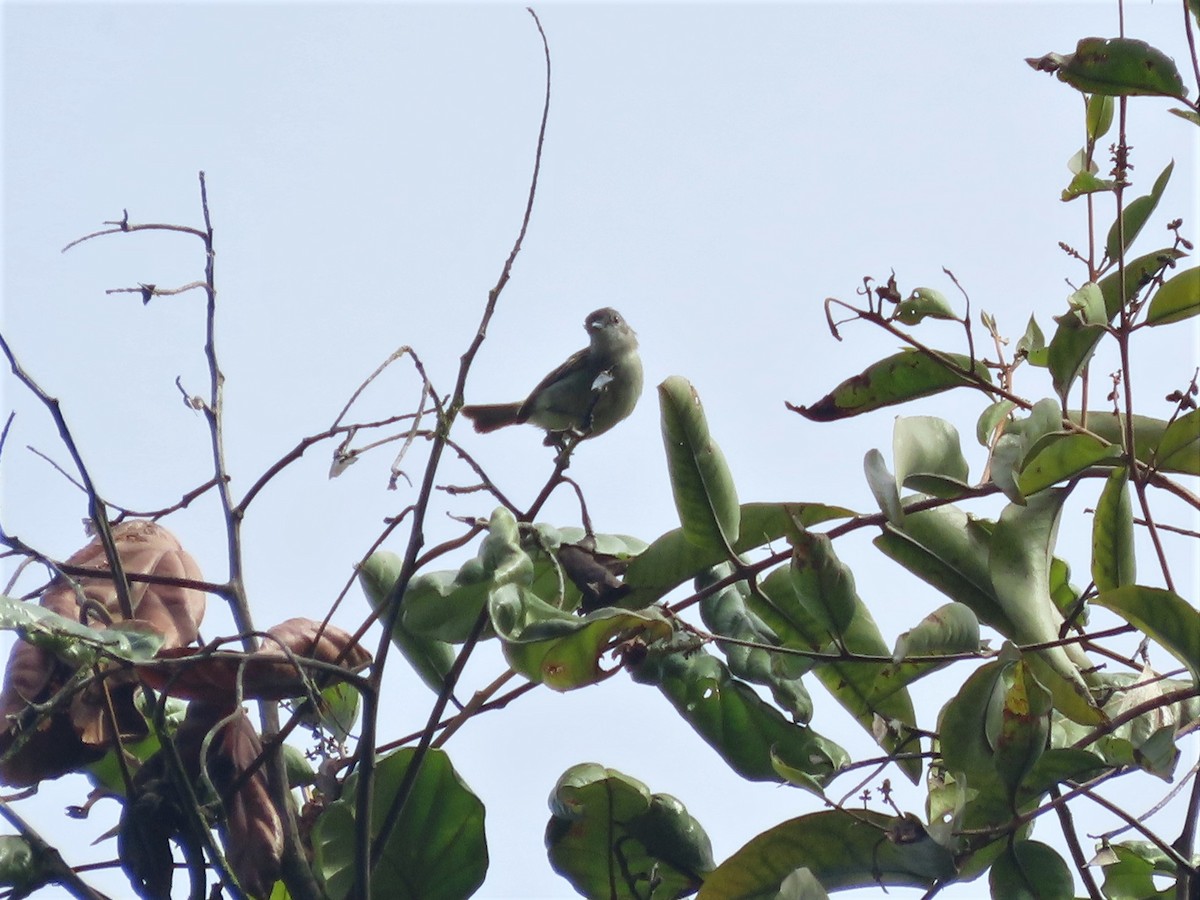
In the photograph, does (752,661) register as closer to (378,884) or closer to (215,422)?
(378,884)

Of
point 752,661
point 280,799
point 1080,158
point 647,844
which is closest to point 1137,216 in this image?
point 1080,158

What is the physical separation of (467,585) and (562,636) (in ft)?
0.57

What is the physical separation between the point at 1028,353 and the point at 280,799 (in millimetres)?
1179

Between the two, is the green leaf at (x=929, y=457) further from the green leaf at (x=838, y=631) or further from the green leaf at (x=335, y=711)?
the green leaf at (x=335, y=711)

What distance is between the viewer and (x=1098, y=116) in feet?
6.00

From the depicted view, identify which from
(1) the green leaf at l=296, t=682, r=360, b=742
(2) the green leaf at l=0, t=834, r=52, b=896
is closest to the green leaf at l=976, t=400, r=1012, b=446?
(1) the green leaf at l=296, t=682, r=360, b=742

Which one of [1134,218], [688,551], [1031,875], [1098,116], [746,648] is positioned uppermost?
[1098,116]

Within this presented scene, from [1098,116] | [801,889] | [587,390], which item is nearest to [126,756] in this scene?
[801,889]

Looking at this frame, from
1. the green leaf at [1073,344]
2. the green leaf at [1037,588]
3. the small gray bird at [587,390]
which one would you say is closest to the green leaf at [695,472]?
the green leaf at [1037,588]

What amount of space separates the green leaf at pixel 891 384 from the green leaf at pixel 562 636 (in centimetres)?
Answer: 44

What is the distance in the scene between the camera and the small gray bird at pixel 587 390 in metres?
4.83

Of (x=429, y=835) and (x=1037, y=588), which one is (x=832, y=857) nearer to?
(x=1037, y=588)

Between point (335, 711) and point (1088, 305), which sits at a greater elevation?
point (1088, 305)

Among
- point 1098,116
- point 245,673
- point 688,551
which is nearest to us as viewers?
point 245,673
